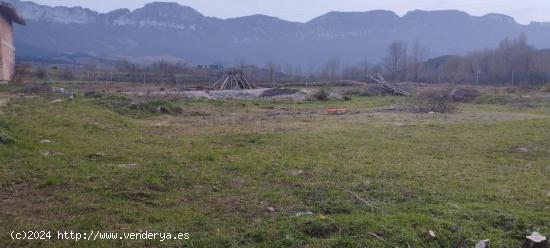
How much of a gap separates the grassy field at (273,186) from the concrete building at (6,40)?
20.4 meters

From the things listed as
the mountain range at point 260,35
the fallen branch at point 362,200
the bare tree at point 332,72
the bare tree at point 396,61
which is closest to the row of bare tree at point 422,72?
the bare tree at point 396,61

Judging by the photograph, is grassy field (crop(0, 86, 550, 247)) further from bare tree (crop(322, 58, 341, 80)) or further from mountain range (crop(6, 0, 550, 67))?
mountain range (crop(6, 0, 550, 67))

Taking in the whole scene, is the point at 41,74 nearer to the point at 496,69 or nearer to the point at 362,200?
the point at 362,200

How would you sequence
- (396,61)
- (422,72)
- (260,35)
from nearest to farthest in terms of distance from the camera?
(422,72), (396,61), (260,35)

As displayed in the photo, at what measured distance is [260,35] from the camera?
193250mm

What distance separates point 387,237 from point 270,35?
194 meters

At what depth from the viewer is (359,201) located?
532 centimetres

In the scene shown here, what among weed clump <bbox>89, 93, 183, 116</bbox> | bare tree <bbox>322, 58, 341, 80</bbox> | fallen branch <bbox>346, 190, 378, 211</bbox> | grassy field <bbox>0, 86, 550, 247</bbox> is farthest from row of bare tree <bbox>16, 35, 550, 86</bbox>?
fallen branch <bbox>346, 190, 378, 211</bbox>

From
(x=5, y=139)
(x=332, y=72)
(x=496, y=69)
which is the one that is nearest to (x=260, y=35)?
(x=332, y=72)

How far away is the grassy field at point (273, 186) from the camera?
→ 4.36 metres

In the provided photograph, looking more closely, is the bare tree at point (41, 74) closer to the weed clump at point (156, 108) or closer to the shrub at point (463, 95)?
the weed clump at point (156, 108)

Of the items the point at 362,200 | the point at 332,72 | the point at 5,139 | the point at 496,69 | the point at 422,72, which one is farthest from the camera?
the point at 332,72

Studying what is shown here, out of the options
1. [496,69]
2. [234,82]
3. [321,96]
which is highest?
[496,69]

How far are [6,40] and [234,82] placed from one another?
15566 millimetres
